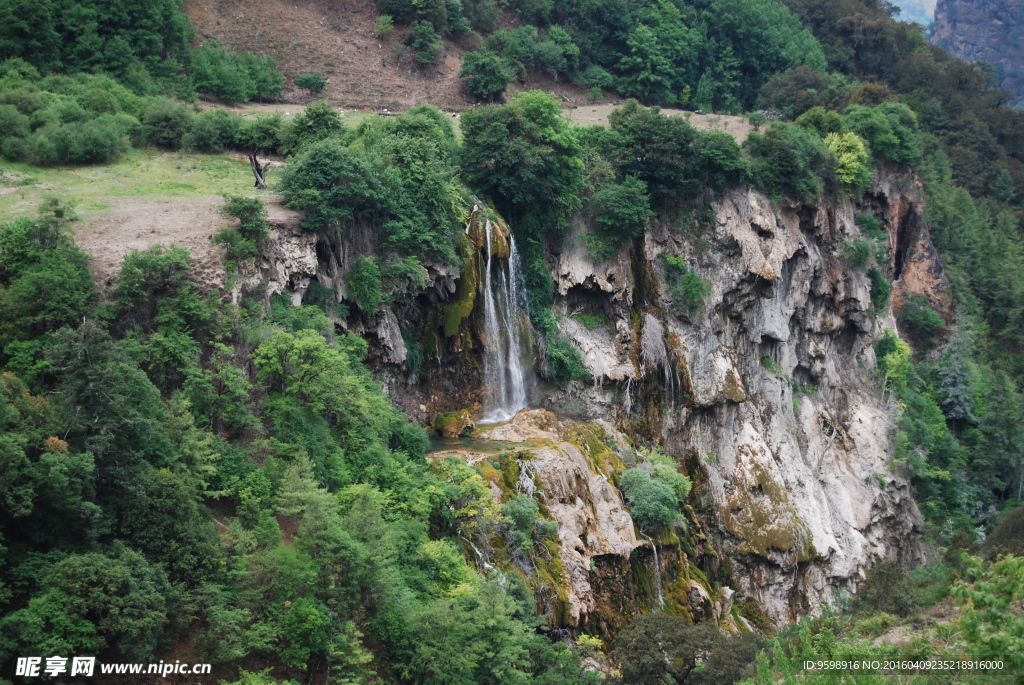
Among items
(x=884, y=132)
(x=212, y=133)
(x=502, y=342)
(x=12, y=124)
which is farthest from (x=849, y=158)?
(x=12, y=124)

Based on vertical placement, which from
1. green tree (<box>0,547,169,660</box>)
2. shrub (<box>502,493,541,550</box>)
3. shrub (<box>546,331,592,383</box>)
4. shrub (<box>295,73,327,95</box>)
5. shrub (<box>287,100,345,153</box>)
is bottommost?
green tree (<box>0,547,169,660</box>)

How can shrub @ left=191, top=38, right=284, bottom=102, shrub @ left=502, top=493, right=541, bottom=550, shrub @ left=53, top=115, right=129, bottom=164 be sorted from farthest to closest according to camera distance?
shrub @ left=191, top=38, right=284, bottom=102 → shrub @ left=53, top=115, right=129, bottom=164 → shrub @ left=502, top=493, right=541, bottom=550

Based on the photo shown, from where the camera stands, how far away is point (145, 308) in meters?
19.9

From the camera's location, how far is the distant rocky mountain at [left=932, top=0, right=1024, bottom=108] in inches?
3686

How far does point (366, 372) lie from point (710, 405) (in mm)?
14553

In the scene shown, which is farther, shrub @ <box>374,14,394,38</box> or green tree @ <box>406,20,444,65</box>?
shrub @ <box>374,14,394,38</box>

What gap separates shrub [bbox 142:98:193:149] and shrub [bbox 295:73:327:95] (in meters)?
11.1

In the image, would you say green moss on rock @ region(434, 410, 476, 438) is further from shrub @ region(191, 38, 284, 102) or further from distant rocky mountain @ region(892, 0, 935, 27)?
distant rocky mountain @ region(892, 0, 935, 27)

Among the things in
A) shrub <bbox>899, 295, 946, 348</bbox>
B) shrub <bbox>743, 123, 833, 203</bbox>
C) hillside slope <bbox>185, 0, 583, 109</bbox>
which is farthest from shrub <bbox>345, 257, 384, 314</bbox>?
shrub <bbox>899, 295, 946, 348</bbox>

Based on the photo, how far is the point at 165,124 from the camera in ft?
98.5

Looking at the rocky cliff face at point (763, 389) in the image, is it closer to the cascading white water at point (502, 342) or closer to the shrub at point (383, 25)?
the cascading white water at point (502, 342)

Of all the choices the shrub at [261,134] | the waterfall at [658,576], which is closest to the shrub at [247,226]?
the shrub at [261,134]

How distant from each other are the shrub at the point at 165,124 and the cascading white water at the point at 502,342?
990 cm

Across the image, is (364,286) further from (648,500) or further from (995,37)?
(995,37)
